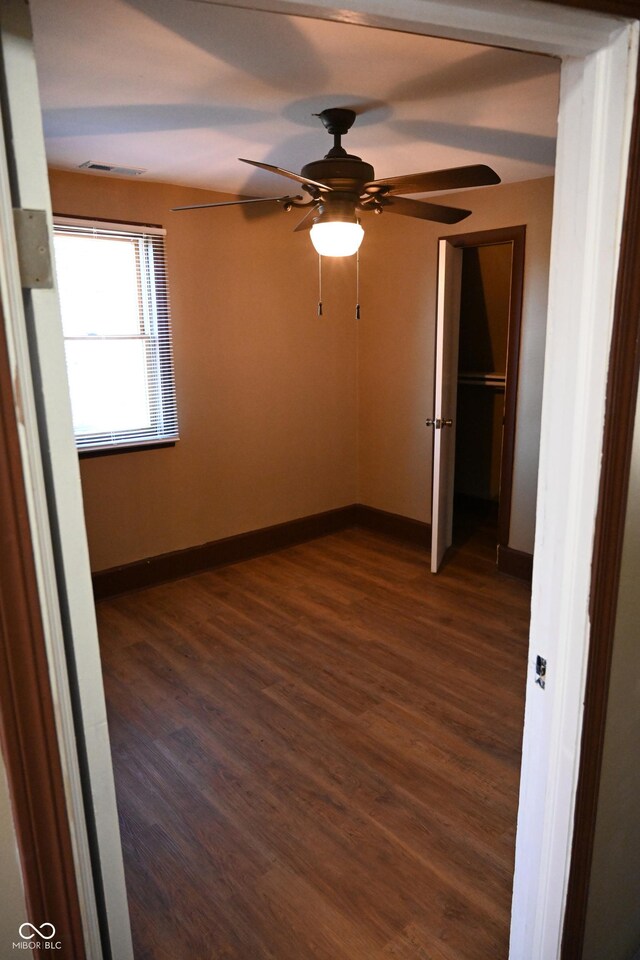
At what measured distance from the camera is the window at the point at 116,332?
346cm

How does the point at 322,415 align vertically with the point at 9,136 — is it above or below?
below

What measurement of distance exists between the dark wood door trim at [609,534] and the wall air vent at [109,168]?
112 inches

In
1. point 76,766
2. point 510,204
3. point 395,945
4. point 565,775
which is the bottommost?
point 395,945

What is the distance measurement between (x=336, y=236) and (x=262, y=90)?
58cm

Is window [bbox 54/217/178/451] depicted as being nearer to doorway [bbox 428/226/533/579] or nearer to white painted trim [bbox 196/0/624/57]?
doorway [bbox 428/226/533/579]

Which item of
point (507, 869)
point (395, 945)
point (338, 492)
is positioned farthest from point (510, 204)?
point (395, 945)

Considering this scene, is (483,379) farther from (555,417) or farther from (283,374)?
→ (555,417)

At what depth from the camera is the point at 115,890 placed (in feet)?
3.28

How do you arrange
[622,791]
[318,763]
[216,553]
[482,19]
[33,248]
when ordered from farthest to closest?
1. [216,553]
2. [318,763]
3. [622,791]
4. [482,19]
5. [33,248]

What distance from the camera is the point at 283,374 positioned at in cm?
450

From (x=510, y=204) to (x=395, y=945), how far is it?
3746 millimetres

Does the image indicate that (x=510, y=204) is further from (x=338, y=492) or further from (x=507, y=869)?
(x=507, y=869)

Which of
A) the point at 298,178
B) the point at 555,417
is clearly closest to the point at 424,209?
the point at 298,178

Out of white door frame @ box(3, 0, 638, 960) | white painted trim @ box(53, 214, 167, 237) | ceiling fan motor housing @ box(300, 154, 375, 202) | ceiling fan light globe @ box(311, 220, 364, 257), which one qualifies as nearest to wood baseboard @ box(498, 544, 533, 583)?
ceiling fan light globe @ box(311, 220, 364, 257)
